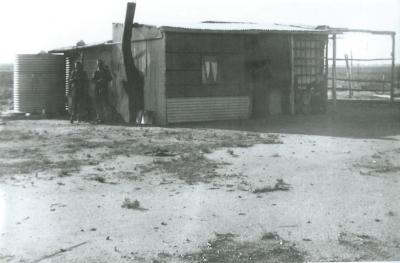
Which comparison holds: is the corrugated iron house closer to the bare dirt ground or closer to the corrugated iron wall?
the corrugated iron wall

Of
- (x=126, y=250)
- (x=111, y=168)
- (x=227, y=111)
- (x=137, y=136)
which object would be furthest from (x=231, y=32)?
(x=126, y=250)

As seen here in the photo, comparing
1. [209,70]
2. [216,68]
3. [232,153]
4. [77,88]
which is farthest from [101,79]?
[232,153]

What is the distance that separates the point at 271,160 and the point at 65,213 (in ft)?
15.7

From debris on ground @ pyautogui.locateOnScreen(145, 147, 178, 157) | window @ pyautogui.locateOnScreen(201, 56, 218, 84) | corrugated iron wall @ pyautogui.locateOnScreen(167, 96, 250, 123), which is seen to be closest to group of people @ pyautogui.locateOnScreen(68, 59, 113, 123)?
corrugated iron wall @ pyautogui.locateOnScreen(167, 96, 250, 123)

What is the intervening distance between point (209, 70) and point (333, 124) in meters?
4.18

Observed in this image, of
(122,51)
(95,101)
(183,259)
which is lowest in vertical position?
(183,259)

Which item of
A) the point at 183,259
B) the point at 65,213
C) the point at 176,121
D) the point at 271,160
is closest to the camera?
the point at 183,259

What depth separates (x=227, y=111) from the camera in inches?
719

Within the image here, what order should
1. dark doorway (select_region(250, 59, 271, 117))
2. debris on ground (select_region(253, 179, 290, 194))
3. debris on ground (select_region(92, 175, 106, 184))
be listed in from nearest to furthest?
1. debris on ground (select_region(253, 179, 290, 194))
2. debris on ground (select_region(92, 175, 106, 184))
3. dark doorway (select_region(250, 59, 271, 117))

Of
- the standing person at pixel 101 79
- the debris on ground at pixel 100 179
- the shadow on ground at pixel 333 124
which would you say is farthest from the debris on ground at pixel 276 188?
the standing person at pixel 101 79

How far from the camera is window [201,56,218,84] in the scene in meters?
17.7

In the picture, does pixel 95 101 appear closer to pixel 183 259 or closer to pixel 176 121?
pixel 176 121

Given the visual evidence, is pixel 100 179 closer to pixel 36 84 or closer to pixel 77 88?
pixel 77 88

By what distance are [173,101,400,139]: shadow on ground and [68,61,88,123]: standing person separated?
3.95 m
